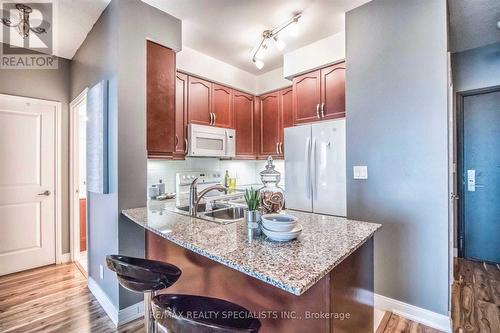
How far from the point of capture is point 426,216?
190 centimetres

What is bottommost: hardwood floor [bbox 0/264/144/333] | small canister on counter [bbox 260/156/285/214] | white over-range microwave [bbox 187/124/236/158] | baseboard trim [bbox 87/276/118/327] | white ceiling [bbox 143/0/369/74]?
hardwood floor [bbox 0/264/144/333]

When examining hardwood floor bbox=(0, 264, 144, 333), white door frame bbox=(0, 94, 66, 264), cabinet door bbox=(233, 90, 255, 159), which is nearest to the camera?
hardwood floor bbox=(0, 264, 144, 333)

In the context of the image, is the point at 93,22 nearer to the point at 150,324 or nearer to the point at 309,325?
the point at 150,324

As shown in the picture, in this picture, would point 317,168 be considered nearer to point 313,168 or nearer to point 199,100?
point 313,168

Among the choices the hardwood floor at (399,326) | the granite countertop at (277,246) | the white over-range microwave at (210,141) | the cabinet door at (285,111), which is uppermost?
the cabinet door at (285,111)

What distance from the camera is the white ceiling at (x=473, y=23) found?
214 centimetres

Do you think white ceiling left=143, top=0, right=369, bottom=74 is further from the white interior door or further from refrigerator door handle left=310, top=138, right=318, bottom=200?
the white interior door

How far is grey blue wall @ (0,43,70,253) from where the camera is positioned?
2.86m

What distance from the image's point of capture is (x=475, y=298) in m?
2.23

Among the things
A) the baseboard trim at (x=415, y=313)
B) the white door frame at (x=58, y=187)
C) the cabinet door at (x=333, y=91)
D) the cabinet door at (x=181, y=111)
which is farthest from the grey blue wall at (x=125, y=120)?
the baseboard trim at (x=415, y=313)

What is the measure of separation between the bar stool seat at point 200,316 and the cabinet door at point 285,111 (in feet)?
8.58

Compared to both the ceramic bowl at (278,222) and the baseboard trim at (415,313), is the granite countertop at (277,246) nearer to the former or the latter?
the ceramic bowl at (278,222)

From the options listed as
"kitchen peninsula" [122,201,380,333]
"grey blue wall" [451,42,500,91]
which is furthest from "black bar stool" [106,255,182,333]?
"grey blue wall" [451,42,500,91]

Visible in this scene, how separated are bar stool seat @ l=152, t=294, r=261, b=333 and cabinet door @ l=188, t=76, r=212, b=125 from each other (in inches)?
86.9
